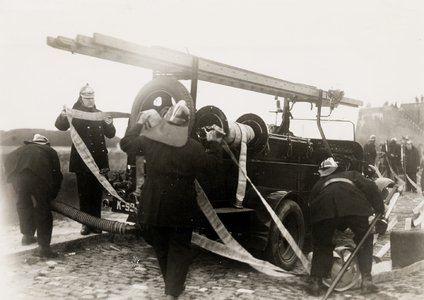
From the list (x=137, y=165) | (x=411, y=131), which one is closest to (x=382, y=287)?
(x=137, y=165)

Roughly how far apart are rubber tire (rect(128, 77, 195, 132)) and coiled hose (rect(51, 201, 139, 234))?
3.65ft

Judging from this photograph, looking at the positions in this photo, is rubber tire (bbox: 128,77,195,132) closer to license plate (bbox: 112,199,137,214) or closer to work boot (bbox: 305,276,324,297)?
license plate (bbox: 112,199,137,214)

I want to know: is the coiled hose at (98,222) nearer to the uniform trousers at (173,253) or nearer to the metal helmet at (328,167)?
the uniform trousers at (173,253)

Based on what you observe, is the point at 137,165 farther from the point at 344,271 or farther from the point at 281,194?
the point at 344,271

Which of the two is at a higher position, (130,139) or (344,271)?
(130,139)

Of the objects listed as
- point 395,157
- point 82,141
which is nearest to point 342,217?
point 82,141

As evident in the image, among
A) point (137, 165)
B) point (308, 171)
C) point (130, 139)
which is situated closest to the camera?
point (130, 139)

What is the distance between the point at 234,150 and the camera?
522cm

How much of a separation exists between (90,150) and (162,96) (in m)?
1.85

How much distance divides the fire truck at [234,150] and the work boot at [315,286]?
2.27 ft

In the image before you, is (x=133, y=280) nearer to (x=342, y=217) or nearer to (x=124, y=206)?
(x=124, y=206)

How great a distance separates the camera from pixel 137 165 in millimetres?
4953

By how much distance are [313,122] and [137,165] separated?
12.4ft

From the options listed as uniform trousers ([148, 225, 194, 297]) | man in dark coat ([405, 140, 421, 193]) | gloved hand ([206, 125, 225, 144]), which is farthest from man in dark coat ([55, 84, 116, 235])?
man in dark coat ([405, 140, 421, 193])
